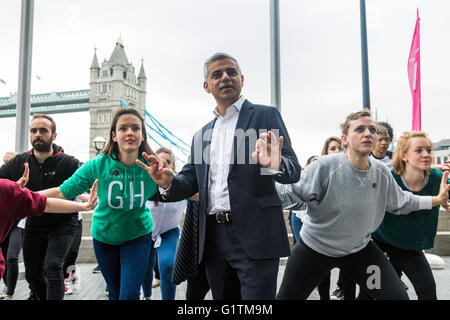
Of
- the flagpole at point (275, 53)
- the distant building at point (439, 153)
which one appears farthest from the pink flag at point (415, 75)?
the flagpole at point (275, 53)

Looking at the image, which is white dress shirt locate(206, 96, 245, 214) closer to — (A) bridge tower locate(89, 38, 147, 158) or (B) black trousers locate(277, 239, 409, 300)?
(B) black trousers locate(277, 239, 409, 300)

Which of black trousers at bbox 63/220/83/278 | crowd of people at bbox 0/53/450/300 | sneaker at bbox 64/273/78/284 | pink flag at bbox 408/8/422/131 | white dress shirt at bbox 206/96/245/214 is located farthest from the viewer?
pink flag at bbox 408/8/422/131

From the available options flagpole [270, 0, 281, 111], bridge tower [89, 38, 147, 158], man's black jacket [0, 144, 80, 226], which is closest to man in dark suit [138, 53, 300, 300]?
bridge tower [89, 38, 147, 158]

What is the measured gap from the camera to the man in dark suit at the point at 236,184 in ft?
6.13

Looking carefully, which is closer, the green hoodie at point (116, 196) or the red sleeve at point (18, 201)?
the red sleeve at point (18, 201)

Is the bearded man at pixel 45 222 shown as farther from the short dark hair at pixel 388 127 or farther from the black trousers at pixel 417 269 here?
the short dark hair at pixel 388 127

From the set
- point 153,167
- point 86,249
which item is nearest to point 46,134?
point 153,167

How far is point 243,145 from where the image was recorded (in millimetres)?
1991

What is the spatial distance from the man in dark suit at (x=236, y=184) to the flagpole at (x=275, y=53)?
4049 mm

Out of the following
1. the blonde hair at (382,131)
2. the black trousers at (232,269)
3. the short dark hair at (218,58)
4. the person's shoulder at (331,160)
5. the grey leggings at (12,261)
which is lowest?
the grey leggings at (12,261)

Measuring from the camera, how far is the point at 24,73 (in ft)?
19.5

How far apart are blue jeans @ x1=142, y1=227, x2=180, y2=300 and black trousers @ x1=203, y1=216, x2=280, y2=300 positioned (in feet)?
4.72

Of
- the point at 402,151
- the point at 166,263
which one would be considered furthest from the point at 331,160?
the point at 166,263

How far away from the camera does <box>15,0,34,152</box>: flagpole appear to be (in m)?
5.95
